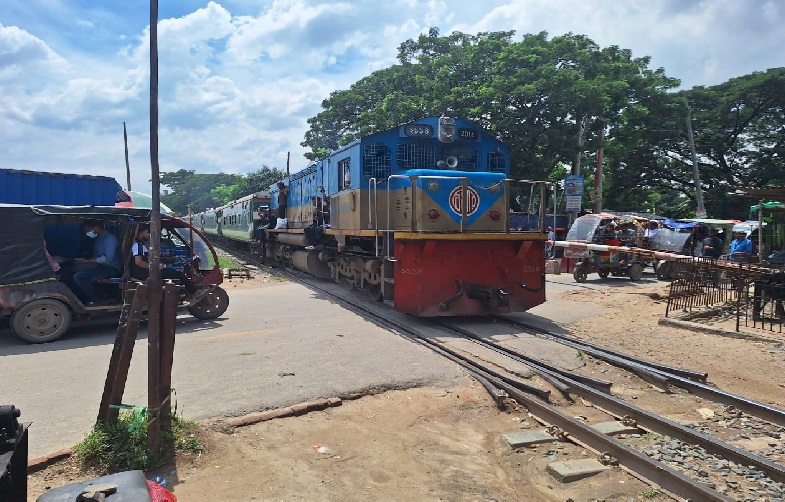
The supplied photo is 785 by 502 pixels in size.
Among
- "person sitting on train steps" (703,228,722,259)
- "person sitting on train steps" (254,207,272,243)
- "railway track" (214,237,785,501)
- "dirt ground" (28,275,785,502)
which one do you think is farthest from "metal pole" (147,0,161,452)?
"person sitting on train steps" (703,228,722,259)

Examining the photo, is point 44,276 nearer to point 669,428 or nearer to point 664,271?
point 669,428

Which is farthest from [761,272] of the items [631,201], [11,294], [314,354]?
[631,201]

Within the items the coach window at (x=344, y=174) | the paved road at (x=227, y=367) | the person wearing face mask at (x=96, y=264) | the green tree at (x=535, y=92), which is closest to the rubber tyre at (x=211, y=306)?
the paved road at (x=227, y=367)

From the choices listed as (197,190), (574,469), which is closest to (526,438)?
(574,469)

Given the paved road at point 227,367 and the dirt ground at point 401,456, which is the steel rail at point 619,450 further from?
the paved road at point 227,367

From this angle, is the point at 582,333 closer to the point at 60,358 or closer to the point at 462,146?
the point at 462,146

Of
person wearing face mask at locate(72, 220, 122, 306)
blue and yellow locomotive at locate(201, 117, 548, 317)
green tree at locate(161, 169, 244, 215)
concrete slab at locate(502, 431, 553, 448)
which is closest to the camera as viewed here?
concrete slab at locate(502, 431, 553, 448)

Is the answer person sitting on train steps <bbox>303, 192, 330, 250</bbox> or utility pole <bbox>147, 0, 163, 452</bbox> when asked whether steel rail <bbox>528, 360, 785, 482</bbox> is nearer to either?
utility pole <bbox>147, 0, 163, 452</bbox>

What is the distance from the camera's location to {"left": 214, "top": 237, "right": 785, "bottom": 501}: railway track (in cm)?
381

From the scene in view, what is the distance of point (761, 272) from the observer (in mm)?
9469

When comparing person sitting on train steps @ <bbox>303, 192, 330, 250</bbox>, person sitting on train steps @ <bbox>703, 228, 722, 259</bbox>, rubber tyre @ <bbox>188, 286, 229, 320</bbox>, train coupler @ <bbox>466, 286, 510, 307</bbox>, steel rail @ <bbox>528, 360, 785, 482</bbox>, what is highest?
person sitting on train steps @ <bbox>303, 192, 330, 250</bbox>

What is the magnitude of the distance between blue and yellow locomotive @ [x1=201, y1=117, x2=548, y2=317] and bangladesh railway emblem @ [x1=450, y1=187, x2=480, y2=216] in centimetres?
2

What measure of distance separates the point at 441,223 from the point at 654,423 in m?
4.87

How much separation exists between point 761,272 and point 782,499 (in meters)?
7.14
